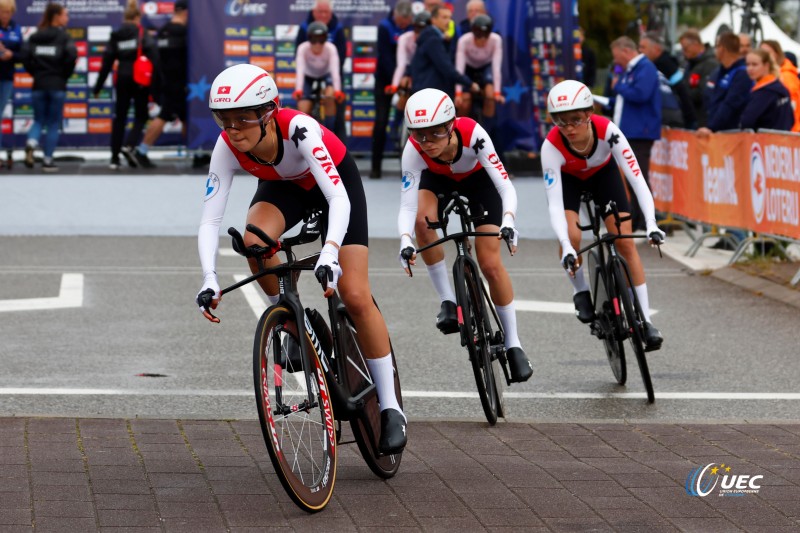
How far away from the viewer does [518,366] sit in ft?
29.1

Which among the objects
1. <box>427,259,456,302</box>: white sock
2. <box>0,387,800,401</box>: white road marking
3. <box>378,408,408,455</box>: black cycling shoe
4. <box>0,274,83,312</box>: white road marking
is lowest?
<box>0,274,83,312</box>: white road marking

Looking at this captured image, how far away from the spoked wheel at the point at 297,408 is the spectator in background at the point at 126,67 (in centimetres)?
1502

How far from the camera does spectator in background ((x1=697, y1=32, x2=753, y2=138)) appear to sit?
16.7m

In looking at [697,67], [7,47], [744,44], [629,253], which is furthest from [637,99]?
[7,47]

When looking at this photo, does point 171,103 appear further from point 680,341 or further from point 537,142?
point 680,341

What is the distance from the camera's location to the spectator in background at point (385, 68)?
20.0 m

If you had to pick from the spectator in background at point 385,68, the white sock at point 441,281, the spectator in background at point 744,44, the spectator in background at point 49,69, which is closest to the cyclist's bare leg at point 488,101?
the spectator in background at point 385,68

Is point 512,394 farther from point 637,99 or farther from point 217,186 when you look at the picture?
point 637,99

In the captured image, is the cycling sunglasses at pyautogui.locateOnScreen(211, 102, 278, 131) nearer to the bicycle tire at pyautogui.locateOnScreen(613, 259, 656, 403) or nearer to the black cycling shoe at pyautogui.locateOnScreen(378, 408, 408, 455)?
the black cycling shoe at pyautogui.locateOnScreen(378, 408, 408, 455)

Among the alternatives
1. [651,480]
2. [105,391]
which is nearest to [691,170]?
[105,391]

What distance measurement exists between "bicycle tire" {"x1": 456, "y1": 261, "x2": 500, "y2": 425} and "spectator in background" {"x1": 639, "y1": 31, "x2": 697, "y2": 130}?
1037 centimetres

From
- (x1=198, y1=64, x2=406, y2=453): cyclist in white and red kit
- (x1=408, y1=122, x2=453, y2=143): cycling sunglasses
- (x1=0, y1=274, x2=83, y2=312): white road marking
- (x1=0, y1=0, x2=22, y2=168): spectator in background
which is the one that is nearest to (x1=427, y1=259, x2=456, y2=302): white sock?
(x1=408, y1=122, x2=453, y2=143): cycling sunglasses

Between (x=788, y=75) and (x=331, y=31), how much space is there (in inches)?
242

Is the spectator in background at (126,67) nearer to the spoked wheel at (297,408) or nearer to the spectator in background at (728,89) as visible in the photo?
the spectator in background at (728,89)
